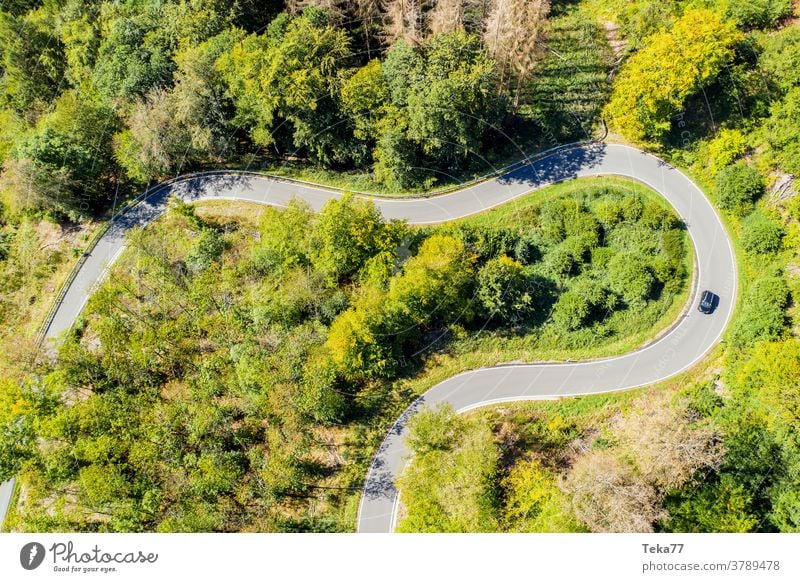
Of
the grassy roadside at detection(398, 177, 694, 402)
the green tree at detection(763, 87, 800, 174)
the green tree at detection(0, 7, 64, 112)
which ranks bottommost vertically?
the grassy roadside at detection(398, 177, 694, 402)

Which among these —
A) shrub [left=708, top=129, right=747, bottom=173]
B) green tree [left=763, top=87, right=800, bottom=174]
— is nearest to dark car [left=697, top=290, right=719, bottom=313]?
shrub [left=708, top=129, right=747, bottom=173]

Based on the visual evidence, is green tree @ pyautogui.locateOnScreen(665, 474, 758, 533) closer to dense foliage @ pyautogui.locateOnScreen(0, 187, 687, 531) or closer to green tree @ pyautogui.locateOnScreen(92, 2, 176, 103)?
dense foliage @ pyautogui.locateOnScreen(0, 187, 687, 531)

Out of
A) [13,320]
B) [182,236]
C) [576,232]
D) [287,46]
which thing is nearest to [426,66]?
[287,46]

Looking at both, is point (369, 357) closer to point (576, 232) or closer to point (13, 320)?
point (576, 232)

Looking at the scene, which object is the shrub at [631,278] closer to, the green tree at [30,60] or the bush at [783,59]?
the bush at [783,59]

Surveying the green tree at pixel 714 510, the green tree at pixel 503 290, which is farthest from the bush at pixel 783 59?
the green tree at pixel 714 510

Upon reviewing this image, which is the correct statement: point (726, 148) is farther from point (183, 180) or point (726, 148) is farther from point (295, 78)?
point (183, 180)
